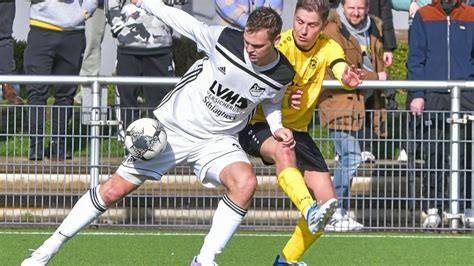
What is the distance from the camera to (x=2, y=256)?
1071 cm

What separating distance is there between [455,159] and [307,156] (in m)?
3.35

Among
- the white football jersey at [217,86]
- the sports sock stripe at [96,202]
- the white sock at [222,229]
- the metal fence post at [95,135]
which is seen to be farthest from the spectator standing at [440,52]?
the sports sock stripe at [96,202]

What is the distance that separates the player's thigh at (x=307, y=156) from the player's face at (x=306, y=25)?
77 cm

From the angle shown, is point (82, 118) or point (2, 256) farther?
point (82, 118)

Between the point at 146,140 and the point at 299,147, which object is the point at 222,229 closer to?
the point at 146,140

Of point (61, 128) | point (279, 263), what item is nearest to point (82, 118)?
point (61, 128)

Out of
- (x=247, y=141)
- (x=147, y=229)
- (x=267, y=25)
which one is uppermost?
(x=267, y=25)

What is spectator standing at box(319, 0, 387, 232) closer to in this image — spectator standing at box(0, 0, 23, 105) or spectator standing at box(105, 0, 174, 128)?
spectator standing at box(105, 0, 174, 128)

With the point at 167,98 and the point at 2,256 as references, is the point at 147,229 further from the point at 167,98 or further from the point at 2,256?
the point at 167,98

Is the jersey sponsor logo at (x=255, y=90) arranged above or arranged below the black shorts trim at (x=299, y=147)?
above

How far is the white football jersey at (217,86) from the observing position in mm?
9500

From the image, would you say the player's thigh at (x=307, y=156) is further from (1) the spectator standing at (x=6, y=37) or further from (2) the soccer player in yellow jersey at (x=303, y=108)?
(1) the spectator standing at (x=6, y=37)

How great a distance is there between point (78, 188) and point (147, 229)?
766mm

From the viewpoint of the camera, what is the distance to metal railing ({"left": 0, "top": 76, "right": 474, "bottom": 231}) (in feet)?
43.1
